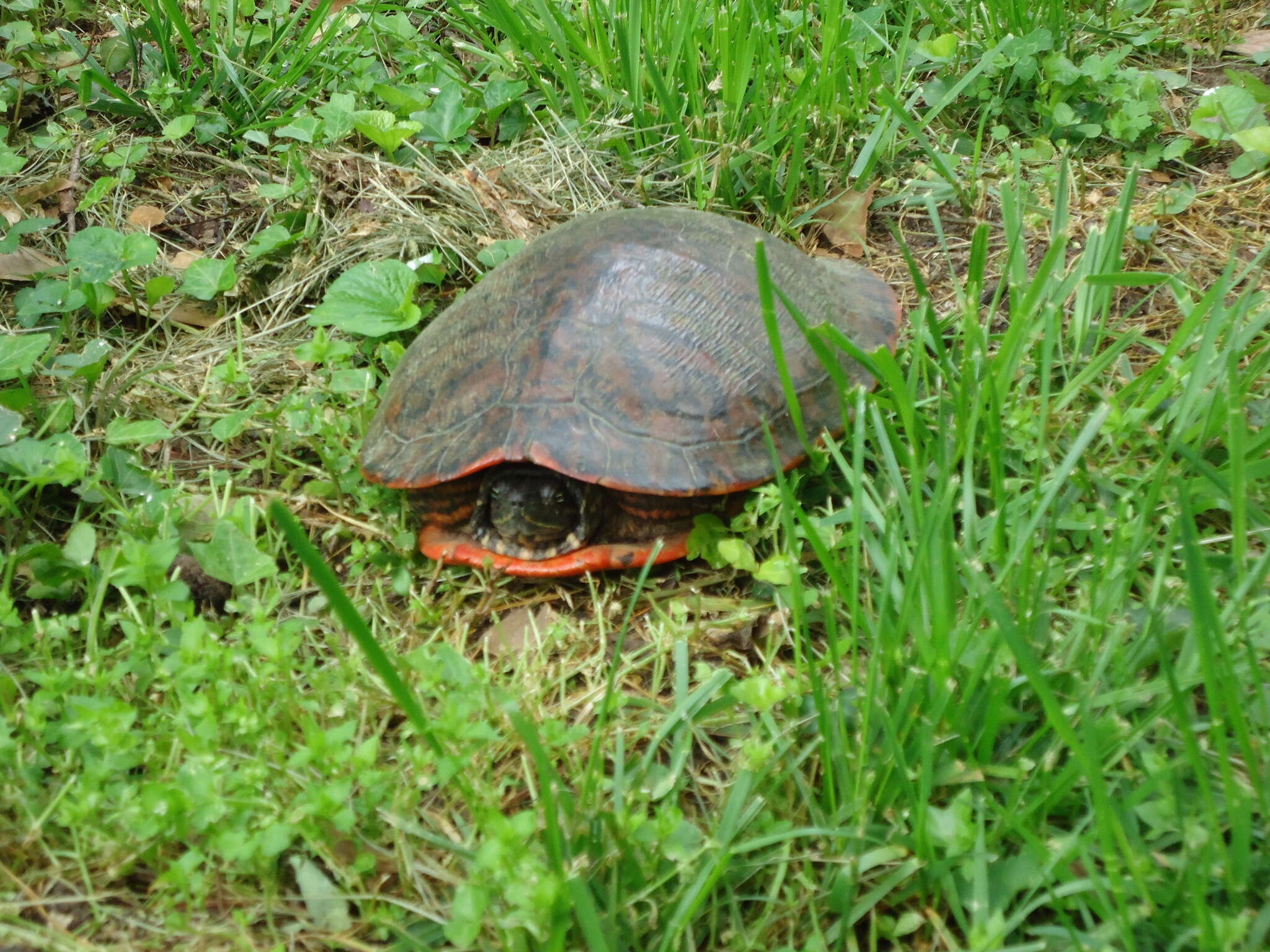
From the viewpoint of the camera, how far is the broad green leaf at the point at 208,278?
278 centimetres

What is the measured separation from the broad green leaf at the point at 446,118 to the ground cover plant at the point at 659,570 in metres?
0.02

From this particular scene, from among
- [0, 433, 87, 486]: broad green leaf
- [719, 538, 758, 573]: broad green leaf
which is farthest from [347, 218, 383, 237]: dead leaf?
[719, 538, 758, 573]: broad green leaf

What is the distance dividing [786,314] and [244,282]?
1516 mm

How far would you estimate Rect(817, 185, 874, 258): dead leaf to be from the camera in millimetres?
3061

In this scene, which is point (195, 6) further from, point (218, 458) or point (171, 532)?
point (171, 532)

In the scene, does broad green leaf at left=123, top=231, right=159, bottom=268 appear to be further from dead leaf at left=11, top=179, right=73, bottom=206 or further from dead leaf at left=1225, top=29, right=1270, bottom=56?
dead leaf at left=1225, top=29, right=1270, bottom=56

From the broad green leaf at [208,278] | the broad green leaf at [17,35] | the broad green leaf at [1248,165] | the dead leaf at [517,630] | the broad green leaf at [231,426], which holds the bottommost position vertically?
the broad green leaf at [1248,165]

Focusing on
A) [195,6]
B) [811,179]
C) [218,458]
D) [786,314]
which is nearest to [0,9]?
[195,6]

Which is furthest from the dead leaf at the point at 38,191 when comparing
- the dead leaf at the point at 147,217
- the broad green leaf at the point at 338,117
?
the broad green leaf at the point at 338,117

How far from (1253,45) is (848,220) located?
1594 millimetres

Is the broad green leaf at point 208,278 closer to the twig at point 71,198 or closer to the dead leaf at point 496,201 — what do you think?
the twig at point 71,198

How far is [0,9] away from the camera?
11.7ft

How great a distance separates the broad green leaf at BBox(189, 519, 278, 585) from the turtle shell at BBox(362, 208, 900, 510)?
0.29 meters

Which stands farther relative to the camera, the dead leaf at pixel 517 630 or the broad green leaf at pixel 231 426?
the broad green leaf at pixel 231 426
